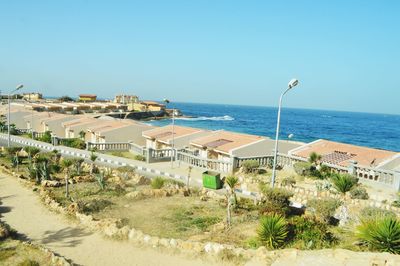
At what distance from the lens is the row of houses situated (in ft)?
79.9

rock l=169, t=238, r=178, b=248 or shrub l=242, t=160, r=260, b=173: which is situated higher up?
shrub l=242, t=160, r=260, b=173

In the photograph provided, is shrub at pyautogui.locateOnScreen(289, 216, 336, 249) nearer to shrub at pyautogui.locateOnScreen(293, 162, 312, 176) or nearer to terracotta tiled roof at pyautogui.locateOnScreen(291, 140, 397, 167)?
shrub at pyautogui.locateOnScreen(293, 162, 312, 176)

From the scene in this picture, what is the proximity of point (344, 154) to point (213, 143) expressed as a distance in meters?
10.8

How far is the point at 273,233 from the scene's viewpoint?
1153cm

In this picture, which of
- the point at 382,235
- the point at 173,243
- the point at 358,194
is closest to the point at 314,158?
the point at 358,194

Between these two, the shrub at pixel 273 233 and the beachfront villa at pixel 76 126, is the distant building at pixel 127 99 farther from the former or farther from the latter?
the shrub at pixel 273 233

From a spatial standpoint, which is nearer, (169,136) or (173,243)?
(173,243)

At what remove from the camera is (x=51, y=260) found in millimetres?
10984

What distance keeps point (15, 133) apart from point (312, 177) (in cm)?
4425

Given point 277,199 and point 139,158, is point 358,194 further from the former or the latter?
point 139,158

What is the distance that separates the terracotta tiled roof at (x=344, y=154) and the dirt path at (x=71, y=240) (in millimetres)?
16389

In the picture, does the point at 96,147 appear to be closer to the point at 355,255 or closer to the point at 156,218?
the point at 156,218

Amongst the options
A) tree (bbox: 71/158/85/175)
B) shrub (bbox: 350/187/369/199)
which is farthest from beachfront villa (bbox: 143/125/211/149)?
shrub (bbox: 350/187/369/199)

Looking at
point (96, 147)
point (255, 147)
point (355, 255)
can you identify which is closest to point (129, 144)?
point (96, 147)
